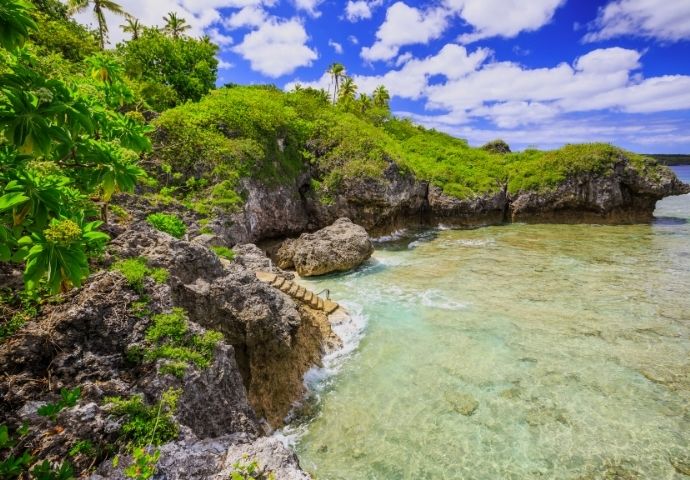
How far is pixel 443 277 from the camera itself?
57.6ft

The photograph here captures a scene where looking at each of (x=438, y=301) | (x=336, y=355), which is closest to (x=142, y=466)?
(x=336, y=355)

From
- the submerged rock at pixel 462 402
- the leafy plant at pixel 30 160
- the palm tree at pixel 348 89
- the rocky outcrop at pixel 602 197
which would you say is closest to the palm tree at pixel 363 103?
the palm tree at pixel 348 89

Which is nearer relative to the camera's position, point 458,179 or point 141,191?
point 141,191

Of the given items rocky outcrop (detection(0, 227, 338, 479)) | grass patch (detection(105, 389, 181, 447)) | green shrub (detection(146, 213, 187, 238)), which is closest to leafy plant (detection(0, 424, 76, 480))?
rocky outcrop (detection(0, 227, 338, 479))

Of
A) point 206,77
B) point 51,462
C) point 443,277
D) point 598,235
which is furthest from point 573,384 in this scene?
point 206,77

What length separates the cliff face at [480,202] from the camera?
2595 centimetres

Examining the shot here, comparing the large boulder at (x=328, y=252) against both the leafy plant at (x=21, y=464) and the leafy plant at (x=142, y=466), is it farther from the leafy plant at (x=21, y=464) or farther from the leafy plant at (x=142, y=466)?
the leafy plant at (x=21, y=464)

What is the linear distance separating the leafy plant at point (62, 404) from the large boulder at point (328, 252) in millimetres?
14036

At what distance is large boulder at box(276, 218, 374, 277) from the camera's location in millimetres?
18172

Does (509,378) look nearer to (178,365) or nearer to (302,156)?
(178,365)

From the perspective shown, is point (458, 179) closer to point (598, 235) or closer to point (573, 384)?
point (598, 235)

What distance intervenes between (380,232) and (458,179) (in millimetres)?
11393

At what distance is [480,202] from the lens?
3244cm

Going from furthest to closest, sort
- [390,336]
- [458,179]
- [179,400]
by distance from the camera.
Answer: [458,179] → [390,336] → [179,400]
